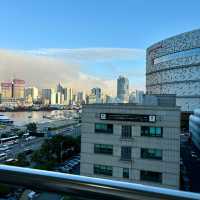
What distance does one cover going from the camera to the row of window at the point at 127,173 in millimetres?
5906

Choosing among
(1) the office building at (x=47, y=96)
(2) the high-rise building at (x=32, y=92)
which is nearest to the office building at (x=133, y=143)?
(1) the office building at (x=47, y=96)

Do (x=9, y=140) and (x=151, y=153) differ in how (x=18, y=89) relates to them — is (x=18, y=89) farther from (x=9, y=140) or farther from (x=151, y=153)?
(x=151, y=153)

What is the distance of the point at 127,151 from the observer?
245 inches

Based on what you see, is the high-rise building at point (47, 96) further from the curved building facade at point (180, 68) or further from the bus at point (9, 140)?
the bus at point (9, 140)

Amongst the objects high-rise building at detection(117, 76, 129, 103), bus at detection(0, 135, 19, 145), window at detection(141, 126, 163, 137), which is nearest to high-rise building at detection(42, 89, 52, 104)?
Answer: high-rise building at detection(117, 76, 129, 103)

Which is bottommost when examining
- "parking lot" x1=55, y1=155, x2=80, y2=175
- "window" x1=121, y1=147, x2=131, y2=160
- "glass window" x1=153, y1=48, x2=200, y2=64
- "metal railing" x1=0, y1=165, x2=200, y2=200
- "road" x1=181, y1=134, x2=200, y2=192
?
"road" x1=181, y1=134, x2=200, y2=192

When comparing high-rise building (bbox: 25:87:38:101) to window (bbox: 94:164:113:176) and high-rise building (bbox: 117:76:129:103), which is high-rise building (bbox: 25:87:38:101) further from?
window (bbox: 94:164:113:176)

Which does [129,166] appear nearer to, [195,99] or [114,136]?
[114,136]

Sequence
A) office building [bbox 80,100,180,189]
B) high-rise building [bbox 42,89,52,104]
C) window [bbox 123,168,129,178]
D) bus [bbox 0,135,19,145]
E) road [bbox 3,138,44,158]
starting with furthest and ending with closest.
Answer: high-rise building [bbox 42,89,52,104] → bus [bbox 0,135,19,145] → road [bbox 3,138,44,158] → window [bbox 123,168,129,178] → office building [bbox 80,100,180,189]

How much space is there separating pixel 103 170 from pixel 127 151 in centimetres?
70

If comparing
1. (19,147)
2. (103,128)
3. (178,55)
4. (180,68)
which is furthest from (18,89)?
(103,128)

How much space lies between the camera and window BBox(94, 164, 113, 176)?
6.35m

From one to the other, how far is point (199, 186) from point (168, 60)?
49.1ft

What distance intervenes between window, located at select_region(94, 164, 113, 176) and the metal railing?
20.0ft
